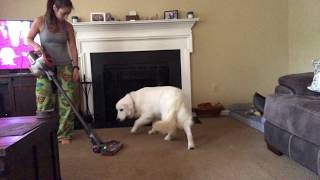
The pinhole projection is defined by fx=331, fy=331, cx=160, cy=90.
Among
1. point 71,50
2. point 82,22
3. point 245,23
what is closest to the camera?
point 71,50

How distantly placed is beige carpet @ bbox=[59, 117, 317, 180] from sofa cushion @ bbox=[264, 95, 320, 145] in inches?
10.4

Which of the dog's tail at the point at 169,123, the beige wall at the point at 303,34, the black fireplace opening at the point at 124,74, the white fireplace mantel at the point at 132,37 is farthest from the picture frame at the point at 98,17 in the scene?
the beige wall at the point at 303,34

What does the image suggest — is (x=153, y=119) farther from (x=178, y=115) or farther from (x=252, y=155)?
(x=252, y=155)

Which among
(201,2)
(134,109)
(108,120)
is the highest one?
(201,2)

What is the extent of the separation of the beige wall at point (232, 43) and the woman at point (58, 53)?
3.80 ft

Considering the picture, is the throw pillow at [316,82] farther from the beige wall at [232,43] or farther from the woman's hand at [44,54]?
the woman's hand at [44,54]

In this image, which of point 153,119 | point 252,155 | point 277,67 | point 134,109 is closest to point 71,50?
point 134,109

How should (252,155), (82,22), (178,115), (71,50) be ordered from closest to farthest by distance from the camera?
(252,155)
(178,115)
(71,50)
(82,22)

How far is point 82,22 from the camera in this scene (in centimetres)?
381

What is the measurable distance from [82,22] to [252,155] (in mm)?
2446

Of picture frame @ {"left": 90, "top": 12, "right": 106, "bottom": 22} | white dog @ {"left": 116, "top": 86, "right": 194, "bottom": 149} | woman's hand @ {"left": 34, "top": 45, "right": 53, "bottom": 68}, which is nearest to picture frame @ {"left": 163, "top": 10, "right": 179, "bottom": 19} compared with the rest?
picture frame @ {"left": 90, "top": 12, "right": 106, "bottom": 22}

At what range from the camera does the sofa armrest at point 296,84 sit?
2.35 meters

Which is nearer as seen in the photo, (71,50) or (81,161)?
(81,161)

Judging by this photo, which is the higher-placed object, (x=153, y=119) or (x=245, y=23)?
(x=245, y=23)
